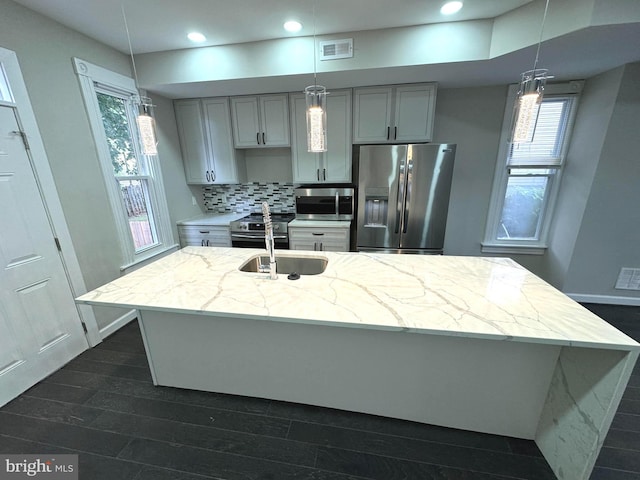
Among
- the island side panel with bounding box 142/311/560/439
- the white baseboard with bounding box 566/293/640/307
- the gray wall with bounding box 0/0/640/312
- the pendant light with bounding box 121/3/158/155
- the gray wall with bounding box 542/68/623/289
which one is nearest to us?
the island side panel with bounding box 142/311/560/439

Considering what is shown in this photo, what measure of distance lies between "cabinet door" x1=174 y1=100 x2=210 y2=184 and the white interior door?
1.68m

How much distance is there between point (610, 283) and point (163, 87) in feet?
17.3

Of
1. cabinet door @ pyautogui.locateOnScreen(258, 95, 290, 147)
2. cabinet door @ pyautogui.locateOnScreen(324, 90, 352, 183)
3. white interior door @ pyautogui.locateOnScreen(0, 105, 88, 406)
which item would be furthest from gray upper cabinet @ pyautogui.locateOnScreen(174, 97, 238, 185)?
white interior door @ pyautogui.locateOnScreen(0, 105, 88, 406)

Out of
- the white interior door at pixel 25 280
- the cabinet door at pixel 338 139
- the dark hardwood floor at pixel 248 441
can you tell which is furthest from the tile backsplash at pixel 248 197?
the dark hardwood floor at pixel 248 441

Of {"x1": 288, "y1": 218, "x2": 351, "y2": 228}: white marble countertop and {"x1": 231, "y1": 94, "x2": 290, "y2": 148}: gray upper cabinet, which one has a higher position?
{"x1": 231, "y1": 94, "x2": 290, "y2": 148}: gray upper cabinet

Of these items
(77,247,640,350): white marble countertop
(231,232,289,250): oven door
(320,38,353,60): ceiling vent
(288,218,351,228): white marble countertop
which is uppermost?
(320,38,353,60): ceiling vent

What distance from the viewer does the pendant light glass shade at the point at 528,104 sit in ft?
4.16

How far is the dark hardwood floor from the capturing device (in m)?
1.35

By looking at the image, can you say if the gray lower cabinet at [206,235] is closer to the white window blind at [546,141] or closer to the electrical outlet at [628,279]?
the white window blind at [546,141]

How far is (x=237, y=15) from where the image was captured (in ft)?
6.60

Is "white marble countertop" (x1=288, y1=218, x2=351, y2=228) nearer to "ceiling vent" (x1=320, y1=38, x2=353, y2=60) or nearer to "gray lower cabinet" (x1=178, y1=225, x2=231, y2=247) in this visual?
"gray lower cabinet" (x1=178, y1=225, x2=231, y2=247)

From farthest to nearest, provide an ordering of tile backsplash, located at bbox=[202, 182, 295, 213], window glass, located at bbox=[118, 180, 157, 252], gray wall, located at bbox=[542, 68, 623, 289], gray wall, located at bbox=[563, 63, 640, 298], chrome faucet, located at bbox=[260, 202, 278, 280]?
1. tile backsplash, located at bbox=[202, 182, 295, 213]
2. window glass, located at bbox=[118, 180, 157, 252]
3. gray wall, located at bbox=[542, 68, 623, 289]
4. gray wall, located at bbox=[563, 63, 640, 298]
5. chrome faucet, located at bbox=[260, 202, 278, 280]

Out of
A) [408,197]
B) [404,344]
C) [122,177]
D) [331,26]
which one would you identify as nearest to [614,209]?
[408,197]

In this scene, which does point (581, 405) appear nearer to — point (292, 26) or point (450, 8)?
point (450, 8)
